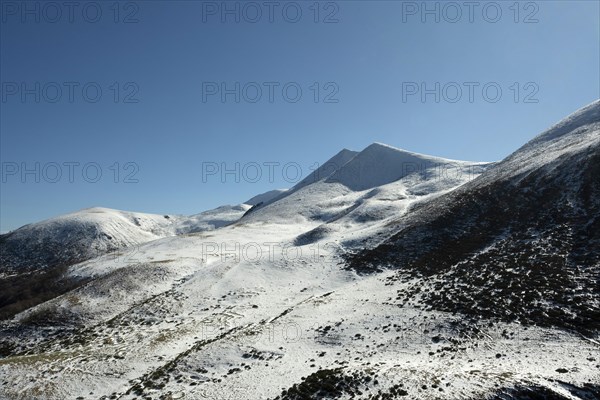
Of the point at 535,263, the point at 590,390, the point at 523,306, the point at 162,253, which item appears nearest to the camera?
the point at 590,390

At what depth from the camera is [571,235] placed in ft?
98.4

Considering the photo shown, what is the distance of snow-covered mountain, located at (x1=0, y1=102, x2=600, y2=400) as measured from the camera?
16859mm

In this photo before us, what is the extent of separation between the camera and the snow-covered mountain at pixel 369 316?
55.3 ft

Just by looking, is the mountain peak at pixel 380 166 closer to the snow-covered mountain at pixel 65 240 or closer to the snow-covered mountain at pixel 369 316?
the snow-covered mountain at pixel 65 240

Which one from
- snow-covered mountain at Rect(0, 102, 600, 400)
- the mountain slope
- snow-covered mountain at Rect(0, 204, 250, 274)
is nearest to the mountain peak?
snow-covered mountain at Rect(0, 204, 250, 274)

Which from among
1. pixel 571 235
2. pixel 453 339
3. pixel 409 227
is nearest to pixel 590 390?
pixel 453 339

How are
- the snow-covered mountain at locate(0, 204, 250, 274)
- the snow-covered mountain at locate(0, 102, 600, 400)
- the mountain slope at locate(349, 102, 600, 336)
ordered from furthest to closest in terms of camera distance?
the snow-covered mountain at locate(0, 204, 250, 274), the mountain slope at locate(349, 102, 600, 336), the snow-covered mountain at locate(0, 102, 600, 400)

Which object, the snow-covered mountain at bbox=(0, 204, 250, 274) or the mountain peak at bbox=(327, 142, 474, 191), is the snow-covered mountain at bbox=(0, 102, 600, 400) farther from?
the mountain peak at bbox=(327, 142, 474, 191)

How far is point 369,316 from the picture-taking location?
993 inches

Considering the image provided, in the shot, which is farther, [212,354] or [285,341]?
[285,341]

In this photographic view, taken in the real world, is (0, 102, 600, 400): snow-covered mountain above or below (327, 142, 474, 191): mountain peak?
below

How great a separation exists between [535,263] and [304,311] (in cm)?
1929

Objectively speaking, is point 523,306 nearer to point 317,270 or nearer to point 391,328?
point 391,328

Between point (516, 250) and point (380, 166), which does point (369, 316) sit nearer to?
point (516, 250)
